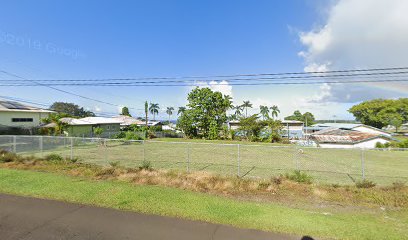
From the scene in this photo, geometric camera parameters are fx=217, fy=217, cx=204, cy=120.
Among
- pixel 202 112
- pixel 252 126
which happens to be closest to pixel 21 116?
pixel 202 112

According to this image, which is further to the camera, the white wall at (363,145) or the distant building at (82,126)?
the white wall at (363,145)

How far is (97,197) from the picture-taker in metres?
6.41

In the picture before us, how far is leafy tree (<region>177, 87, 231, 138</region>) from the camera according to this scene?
42688mm

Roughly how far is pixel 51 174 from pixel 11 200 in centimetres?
297

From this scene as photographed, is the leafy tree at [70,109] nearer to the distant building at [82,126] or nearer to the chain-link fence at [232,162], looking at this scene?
the distant building at [82,126]

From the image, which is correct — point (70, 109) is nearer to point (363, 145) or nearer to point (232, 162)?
point (232, 162)

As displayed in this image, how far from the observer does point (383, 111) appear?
6431 centimetres

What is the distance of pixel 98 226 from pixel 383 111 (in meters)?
81.6

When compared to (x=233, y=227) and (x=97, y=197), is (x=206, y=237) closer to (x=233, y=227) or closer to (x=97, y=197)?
(x=233, y=227)

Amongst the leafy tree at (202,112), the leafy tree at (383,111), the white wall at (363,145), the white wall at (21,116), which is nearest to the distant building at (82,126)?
the white wall at (21,116)

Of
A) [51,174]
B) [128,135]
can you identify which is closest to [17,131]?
[128,135]

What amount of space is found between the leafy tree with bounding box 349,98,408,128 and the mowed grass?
249ft

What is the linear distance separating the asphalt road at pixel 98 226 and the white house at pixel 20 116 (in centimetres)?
3187

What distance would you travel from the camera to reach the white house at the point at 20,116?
29.2 metres
